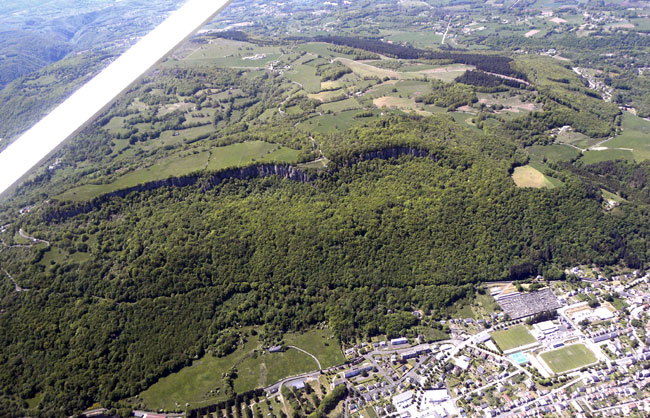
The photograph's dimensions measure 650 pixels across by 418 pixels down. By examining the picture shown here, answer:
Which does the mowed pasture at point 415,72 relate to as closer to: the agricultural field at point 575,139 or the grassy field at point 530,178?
the agricultural field at point 575,139

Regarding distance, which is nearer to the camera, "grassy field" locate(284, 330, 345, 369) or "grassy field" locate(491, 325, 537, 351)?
"grassy field" locate(284, 330, 345, 369)

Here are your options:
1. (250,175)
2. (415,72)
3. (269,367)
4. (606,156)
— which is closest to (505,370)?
(269,367)

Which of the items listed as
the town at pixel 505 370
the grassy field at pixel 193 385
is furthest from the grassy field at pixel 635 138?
the grassy field at pixel 193 385

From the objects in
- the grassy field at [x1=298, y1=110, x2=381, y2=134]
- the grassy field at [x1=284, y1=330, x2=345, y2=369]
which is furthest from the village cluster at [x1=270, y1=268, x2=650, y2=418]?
the grassy field at [x1=298, y1=110, x2=381, y2=134]

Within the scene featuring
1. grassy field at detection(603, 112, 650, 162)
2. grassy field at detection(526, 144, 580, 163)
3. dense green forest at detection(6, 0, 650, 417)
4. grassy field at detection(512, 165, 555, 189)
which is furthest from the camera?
grassy field at detection(603, 112, 650, 162)

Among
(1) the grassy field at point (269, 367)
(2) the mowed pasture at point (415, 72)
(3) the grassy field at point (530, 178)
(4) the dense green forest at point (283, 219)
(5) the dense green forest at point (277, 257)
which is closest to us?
(1) the grassy field at point (269, 367)

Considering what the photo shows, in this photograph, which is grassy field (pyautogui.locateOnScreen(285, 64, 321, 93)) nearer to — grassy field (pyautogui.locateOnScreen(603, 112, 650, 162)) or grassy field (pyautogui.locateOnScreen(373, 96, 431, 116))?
grassy field (pyautogui.locateOnScreen(373, 96, 431, 116))
